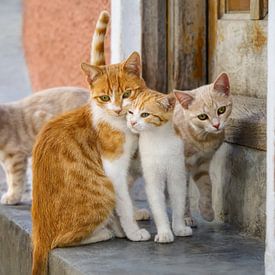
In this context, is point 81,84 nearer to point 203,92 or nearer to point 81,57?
point 81,57

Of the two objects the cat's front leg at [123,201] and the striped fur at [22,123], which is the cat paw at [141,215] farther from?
the striped fur at [22,123]

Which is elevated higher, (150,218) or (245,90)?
(245,90)

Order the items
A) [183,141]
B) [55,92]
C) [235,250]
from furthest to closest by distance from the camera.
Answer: [55,92] → [183,141] → [235,250]

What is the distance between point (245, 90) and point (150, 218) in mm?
864

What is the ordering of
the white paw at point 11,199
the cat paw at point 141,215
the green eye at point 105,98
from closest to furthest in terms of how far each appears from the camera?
the green eye at point 105,98, the cat paw at point 141,215, the white paw at point 11,199

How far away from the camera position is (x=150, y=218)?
5.84 metres

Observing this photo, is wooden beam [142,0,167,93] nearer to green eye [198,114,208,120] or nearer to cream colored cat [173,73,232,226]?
cream colored cat [173,73,232,226]

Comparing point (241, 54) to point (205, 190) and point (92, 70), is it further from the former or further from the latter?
point (92, 70)

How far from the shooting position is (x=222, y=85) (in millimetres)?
5258

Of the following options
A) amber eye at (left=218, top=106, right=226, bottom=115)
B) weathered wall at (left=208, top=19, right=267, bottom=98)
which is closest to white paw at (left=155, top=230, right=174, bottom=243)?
amber eye at (left=218, top=106, right=226, bottom=115)

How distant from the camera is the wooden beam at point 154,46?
6.04 metres

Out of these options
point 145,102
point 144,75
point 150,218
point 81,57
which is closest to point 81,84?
point 81,57

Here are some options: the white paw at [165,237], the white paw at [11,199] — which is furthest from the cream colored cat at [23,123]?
the white paw at [165,237]

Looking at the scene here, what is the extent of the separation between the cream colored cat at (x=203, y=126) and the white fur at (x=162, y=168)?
17cm
